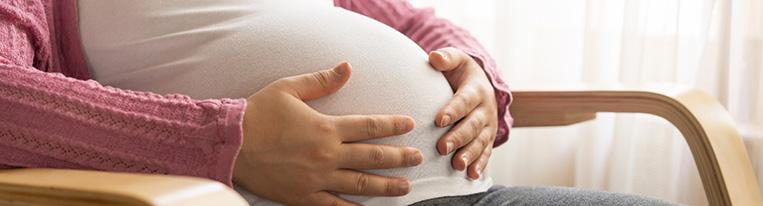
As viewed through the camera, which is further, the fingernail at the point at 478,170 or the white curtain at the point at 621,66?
the white curtain at the point at 621,66

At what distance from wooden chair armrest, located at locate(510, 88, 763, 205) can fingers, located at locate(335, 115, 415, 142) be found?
1.48ft

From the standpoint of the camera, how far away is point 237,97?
115cm

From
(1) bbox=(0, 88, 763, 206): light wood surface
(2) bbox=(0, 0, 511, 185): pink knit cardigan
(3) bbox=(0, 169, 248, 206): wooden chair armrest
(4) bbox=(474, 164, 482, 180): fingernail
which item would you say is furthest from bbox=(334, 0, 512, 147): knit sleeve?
(3) bbox=(0, 169, 248, 206): wooden chair armrest

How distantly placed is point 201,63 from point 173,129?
165 millimetres

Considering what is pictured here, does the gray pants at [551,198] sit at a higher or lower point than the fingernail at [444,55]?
lower

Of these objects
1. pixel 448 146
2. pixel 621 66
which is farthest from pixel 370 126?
pixel 621 66

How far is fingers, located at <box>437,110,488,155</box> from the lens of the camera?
3.97ft

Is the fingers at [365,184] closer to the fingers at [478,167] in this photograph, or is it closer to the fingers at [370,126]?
the fingers at [370,126]

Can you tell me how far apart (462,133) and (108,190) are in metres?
0.58

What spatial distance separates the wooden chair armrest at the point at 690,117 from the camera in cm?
142

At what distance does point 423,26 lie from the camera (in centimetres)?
159

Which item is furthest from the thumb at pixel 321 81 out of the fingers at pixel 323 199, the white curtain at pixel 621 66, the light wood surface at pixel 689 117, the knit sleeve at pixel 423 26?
the white curtain at pixel 621 66

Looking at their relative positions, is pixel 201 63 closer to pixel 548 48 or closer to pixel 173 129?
pixel 173 129

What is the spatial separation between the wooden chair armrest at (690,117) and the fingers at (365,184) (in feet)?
1.56
